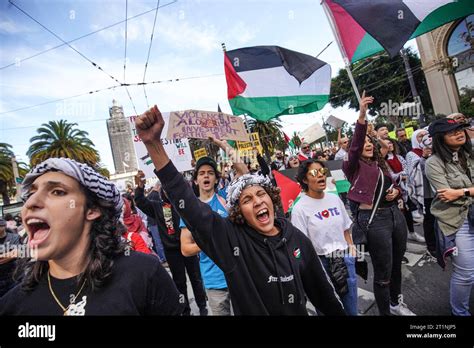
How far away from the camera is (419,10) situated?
2727 millimetres

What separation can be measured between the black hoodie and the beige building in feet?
53.0

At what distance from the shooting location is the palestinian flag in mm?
3879

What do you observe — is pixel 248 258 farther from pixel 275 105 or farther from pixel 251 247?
pixel 275 105

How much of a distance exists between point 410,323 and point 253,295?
767mm

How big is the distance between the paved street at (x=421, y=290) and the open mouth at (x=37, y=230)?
2512mm

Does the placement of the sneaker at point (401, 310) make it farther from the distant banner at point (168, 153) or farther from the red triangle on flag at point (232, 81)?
the distant banner at point (168, 153)

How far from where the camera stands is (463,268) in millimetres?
1967

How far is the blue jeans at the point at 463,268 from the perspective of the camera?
1.93 m

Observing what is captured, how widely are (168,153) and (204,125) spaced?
210 centimetres

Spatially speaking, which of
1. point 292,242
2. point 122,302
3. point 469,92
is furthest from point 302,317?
point 469,92

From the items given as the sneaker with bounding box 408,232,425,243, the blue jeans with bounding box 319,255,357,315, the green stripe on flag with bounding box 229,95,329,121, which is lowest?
the sneaker with bounding box 408,232,425,243

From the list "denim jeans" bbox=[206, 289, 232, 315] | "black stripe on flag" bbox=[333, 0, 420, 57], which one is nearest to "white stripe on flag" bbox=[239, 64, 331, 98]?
"black stripe on flag" bbox=[333, 0, 420, 57]

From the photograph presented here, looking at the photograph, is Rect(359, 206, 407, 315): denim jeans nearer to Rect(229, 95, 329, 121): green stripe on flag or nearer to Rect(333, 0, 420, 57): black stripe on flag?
Rect(333, 0, 420, 57): black stripe on flag

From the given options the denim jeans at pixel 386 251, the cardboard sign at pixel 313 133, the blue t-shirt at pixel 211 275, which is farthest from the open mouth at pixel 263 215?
the cardboard sign at pixel 313 133
